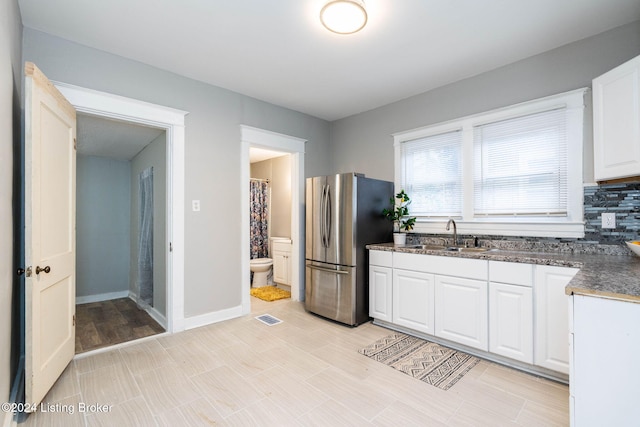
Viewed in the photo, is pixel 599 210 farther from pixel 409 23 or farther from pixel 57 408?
pixel 57 408

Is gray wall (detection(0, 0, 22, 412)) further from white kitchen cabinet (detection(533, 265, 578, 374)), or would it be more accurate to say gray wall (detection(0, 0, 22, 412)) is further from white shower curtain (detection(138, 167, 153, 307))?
white kitchen cabinet (detection(533, 265, 578, 374))

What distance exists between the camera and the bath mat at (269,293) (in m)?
4.53

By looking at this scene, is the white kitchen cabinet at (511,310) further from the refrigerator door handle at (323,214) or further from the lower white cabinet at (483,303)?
the refrigerator door handle at (323,214)

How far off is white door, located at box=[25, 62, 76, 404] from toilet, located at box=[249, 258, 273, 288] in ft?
9.15

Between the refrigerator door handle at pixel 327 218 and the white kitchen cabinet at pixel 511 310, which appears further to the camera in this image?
the refrigerator door handle at pixel 327 218

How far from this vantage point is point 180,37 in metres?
2.54

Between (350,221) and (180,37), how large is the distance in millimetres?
2282

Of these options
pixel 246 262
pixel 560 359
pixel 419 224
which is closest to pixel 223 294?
pixel 246 262

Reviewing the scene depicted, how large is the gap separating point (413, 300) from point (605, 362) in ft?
5.82

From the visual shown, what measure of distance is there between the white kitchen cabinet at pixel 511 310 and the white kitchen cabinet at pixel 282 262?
3111mm

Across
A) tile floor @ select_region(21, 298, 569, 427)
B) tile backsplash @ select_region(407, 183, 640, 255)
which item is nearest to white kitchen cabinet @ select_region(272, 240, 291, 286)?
tile floor @ select_region(21, 298, 569, 427)

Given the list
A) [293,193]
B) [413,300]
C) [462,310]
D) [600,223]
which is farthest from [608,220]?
[293,193]

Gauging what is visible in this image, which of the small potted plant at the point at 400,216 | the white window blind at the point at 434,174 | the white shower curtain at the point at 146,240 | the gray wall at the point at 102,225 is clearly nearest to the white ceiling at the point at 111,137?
the gray wall at the point at 102,225

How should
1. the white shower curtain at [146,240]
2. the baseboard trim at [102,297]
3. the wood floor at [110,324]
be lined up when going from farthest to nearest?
the baseboard trim at [102,297]
the white shower curtain at [146,240]
the wood floor at [110,324]
